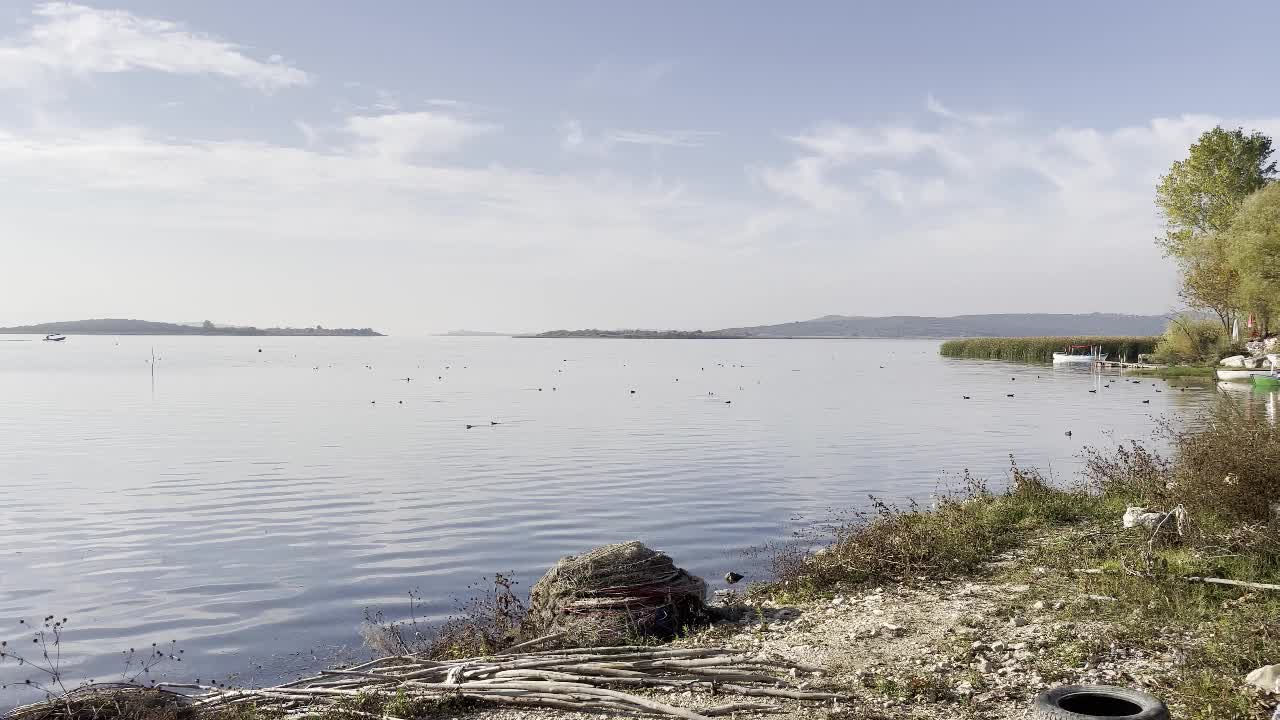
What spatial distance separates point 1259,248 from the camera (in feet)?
211

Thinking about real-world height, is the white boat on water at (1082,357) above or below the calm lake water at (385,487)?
above

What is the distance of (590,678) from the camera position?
8984mm

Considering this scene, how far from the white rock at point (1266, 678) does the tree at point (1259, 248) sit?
222ft

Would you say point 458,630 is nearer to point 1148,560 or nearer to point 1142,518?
point 1148,560

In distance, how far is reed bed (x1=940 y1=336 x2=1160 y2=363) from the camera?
96312 mm

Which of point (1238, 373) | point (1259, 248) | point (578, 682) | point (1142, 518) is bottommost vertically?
point (578, 682)

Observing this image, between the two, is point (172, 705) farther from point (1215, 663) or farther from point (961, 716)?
point (1215, 663)

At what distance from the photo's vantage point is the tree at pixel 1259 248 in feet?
210

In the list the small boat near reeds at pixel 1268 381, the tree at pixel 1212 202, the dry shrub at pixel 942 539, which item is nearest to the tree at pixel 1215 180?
the tree at pixel 1212 202

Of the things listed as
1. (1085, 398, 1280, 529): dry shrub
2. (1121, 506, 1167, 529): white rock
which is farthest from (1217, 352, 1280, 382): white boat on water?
(1121, 506, 1167, 529): white rock

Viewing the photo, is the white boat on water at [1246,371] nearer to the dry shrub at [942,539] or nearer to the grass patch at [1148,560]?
the dry shrub at [942,539]

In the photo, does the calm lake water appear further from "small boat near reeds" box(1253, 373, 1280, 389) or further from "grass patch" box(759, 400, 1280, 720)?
"grass patch" box(759, 400, 1280, 720)

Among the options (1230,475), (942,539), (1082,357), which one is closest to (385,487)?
(942,539)

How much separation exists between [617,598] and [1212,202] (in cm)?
8387
